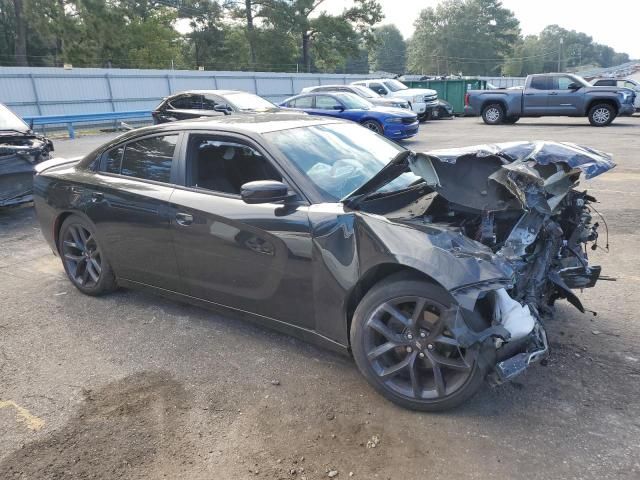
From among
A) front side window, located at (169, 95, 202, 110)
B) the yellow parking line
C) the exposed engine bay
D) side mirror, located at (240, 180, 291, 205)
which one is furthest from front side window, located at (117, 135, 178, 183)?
front side window, located at (169, 95, 202, 110)

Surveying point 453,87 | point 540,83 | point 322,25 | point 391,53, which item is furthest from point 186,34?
point 391,53

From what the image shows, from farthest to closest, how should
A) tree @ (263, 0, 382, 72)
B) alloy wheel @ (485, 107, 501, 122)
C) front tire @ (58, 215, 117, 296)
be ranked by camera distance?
1. tree @ (263, 0, 382, 72)
2. alloy wheel @ (485, 107, 501, 122)
3. front tire @ (58, 215, 117, 296)

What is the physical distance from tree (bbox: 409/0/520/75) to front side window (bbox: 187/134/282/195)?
→ 315 ft

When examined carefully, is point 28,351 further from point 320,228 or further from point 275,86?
point 275,86

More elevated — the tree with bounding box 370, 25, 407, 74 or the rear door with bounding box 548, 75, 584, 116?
the tree with bounding box 370, 25, 407, 74

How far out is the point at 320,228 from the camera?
313 cm

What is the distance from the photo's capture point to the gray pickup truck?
1802 cm

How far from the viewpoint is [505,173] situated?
9.96ft

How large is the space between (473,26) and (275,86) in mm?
74815

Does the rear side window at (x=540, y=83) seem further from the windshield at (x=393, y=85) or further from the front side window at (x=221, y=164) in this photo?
the front side window at (x=221, y=164)

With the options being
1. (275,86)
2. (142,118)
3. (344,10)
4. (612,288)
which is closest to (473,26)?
(344,10)

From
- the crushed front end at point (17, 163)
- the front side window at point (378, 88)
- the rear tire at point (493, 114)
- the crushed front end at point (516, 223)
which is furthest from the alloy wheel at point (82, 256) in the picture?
the front side window at point (378, 88)

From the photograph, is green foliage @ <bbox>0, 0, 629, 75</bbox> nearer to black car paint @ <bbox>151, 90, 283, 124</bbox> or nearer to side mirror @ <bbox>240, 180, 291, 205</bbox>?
black car paint @ <bbox>151, 90, 283, 124</bbox>

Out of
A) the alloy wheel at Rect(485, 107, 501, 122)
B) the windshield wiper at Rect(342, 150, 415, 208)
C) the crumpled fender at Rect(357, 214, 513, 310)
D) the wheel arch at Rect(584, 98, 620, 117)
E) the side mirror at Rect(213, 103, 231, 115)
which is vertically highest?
the side mirror at Rect(213, 103, 231, 115)
